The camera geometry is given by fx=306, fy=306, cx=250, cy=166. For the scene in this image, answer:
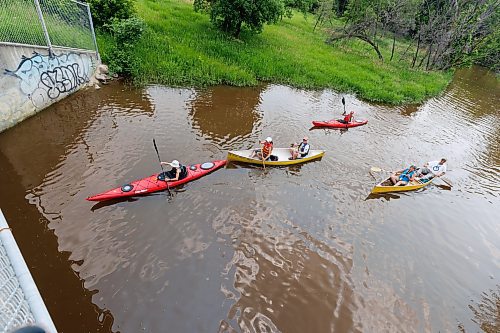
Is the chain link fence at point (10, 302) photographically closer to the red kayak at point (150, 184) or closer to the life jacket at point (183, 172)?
the red kayak at point (150, 184)

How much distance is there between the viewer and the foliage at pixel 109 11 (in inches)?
739

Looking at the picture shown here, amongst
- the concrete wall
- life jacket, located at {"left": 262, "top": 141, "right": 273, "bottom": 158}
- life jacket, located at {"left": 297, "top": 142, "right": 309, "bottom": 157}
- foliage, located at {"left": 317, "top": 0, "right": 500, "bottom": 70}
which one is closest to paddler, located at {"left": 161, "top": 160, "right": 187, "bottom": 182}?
life jacket, located at {"left": 262, "top": 141, "right": 273, "bottom": 158}

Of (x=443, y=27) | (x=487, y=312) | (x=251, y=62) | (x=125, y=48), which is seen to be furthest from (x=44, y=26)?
(x=443, y=27)

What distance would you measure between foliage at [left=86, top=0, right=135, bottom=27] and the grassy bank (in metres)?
1.38

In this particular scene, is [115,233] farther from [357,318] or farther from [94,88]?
[94,88]

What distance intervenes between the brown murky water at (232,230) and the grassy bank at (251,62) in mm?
3256

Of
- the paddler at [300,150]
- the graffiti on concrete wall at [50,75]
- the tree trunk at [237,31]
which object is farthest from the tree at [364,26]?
the graffiti on concrete wall at [50,75]

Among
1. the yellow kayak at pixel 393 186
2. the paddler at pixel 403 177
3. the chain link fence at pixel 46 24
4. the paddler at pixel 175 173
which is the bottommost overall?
the yellow kayak at pixel 393 186

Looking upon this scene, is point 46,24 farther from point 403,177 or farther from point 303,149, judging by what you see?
point 403,177

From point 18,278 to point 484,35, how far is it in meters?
38.7

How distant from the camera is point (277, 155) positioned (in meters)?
13.7

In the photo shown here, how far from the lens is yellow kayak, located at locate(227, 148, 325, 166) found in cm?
1278

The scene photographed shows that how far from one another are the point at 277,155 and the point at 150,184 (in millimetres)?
5731

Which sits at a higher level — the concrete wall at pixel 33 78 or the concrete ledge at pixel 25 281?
the concrete ledge at pixel 25 281
